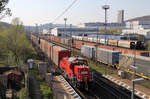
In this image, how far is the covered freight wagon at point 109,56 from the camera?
23312 millimetres

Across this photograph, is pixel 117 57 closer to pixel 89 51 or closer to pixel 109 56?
pixel 109 56

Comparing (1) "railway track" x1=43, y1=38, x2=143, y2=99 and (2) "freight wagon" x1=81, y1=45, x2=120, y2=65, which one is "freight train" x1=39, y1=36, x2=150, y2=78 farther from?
(1) "railway track" x1=43, y1=38, x2=143, y2=99

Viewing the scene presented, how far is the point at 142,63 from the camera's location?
17922 millimetres

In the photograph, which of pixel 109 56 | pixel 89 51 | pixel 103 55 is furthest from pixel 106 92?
pixel 89 51

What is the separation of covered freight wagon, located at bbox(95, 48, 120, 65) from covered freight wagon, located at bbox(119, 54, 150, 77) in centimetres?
192

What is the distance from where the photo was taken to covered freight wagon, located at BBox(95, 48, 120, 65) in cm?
2331

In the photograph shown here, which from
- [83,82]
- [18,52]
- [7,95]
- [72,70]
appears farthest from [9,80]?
[18,52]

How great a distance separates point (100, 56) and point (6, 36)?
1724 cm

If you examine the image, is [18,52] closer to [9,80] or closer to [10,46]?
[10,46]

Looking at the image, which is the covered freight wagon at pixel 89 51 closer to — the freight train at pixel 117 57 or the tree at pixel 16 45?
the freight train at pixel 117 57

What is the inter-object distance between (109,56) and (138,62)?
5829mm

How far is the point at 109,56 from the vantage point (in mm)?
23969

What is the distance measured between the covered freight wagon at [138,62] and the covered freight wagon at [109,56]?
1.92 m

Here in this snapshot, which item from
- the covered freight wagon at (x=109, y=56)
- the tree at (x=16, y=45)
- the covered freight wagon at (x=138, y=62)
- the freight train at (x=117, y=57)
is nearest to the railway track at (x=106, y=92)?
the covered freight wagon at (x=138, y=62)
